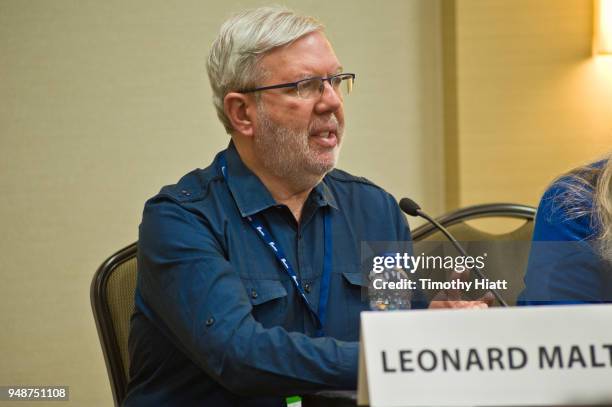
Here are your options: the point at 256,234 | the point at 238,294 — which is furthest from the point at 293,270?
the point at 238,294

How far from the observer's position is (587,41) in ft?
11.7

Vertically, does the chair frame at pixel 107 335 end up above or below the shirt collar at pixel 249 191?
below

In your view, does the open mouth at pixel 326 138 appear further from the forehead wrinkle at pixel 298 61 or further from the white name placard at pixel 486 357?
the white name placard at pixel 486 357

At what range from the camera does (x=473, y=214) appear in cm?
262

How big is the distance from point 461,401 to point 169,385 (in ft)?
3.05

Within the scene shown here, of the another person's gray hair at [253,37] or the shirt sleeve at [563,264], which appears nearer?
the shirt sleeve at [563,264]

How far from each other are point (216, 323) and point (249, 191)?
431mm

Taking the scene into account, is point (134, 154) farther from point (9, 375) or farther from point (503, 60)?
point (503, 60)

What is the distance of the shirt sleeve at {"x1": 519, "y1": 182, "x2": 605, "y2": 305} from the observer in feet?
5.44

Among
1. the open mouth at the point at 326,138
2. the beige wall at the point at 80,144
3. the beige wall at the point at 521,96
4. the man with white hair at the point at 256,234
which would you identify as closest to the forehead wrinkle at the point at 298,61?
the man with white hair at the point at 256,234

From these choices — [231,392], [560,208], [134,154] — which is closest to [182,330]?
[231,392]

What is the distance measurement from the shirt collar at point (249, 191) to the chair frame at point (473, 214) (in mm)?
483

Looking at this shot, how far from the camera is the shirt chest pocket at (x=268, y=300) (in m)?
1.83

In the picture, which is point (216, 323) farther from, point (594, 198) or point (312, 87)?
point (594, 198)
